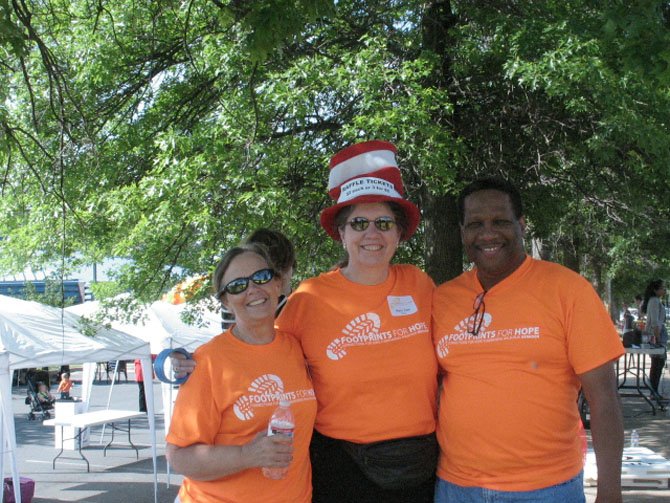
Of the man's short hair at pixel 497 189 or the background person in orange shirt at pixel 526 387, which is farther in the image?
the man's short hair at pixel 497 189

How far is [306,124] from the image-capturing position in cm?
871

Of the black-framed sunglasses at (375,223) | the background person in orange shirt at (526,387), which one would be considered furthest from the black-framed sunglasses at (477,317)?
the black-framed sunglasses at (375,223)

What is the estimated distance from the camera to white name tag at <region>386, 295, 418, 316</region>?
114 inches

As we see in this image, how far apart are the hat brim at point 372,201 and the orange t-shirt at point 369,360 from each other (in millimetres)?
299

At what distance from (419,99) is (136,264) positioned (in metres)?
3.67

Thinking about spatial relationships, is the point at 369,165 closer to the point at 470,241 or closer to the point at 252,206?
the point at 470,241

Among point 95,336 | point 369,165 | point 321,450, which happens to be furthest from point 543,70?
point 95,336

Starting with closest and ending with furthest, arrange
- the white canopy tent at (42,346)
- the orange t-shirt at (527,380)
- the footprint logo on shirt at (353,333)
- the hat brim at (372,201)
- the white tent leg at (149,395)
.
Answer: the orange t-shirt at (527,380) < the footprint logo on shirt at (353,333) < the hat brim at (372,201) < the white canopy tent at (42,346) < the white tent leg at (149,395)

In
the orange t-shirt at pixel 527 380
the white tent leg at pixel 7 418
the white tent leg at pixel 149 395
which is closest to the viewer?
the orange t-shirt at pixel 527 380

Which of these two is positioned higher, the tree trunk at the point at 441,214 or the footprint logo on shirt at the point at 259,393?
the tree trunk at the point at 441,214

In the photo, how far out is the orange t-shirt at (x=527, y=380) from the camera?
2.59m

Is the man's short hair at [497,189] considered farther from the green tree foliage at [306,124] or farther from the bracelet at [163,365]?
the green tree foliage at [306,124]

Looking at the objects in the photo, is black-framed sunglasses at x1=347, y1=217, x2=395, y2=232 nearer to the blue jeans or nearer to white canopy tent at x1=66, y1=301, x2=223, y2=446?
the blue jeans

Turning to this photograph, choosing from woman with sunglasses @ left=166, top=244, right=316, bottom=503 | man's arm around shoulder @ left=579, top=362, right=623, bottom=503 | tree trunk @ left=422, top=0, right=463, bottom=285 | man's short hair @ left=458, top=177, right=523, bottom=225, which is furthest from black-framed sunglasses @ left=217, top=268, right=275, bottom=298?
tree trunk @ left=422, top=0, right=463, bottom=285
